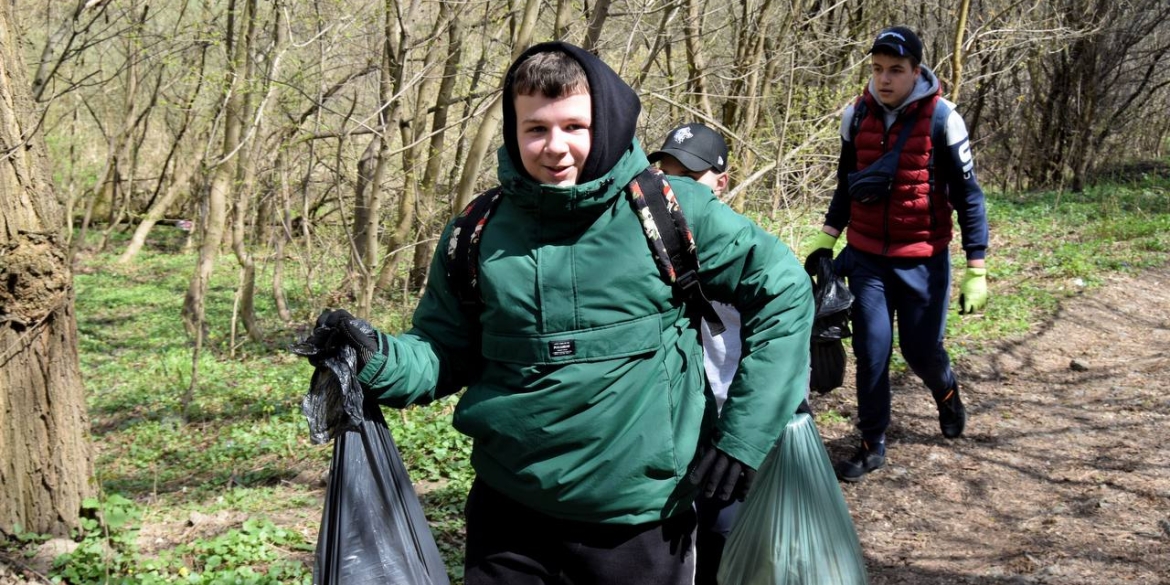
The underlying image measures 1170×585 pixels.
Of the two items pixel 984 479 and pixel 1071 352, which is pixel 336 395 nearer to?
pixel 984 479

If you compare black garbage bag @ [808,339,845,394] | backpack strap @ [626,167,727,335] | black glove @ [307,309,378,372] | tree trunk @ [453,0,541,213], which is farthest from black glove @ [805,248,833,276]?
tree trunk @ [453,0,541,213]

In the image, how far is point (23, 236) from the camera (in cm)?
382

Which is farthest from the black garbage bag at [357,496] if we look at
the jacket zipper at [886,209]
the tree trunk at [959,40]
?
the tree trunk at [959,40]

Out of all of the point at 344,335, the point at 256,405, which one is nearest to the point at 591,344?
the point at 344,335

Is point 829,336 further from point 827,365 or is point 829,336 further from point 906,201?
point 906,201

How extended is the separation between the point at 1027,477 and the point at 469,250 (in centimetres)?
346

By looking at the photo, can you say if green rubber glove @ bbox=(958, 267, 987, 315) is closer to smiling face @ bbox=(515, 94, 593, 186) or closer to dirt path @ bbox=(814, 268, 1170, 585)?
dirt path @ bbox=(814, 268, 1170, 585)

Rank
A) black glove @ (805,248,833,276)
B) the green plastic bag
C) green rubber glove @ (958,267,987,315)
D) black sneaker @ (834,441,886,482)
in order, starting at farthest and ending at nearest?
1. black sneaker @ (834,441,886,482)
2. green rubber glove @ (958,267,987,315)
3. black glove @ (805,248,833,276)
4. the green plastic bag

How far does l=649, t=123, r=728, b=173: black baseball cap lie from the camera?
3.16m

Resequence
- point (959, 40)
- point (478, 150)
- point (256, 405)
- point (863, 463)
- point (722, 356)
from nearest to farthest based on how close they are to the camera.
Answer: point (722, 356) → point (863, 463) → point (478, 150) → point (256, 405) → point (959, 40)

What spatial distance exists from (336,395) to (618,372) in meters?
0.59

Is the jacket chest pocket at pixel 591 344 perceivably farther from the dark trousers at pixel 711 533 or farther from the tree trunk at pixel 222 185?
the tree trunk at pixel 222 185

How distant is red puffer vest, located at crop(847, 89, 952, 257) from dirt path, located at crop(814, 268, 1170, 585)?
113 centimetres

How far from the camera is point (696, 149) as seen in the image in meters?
3.18
